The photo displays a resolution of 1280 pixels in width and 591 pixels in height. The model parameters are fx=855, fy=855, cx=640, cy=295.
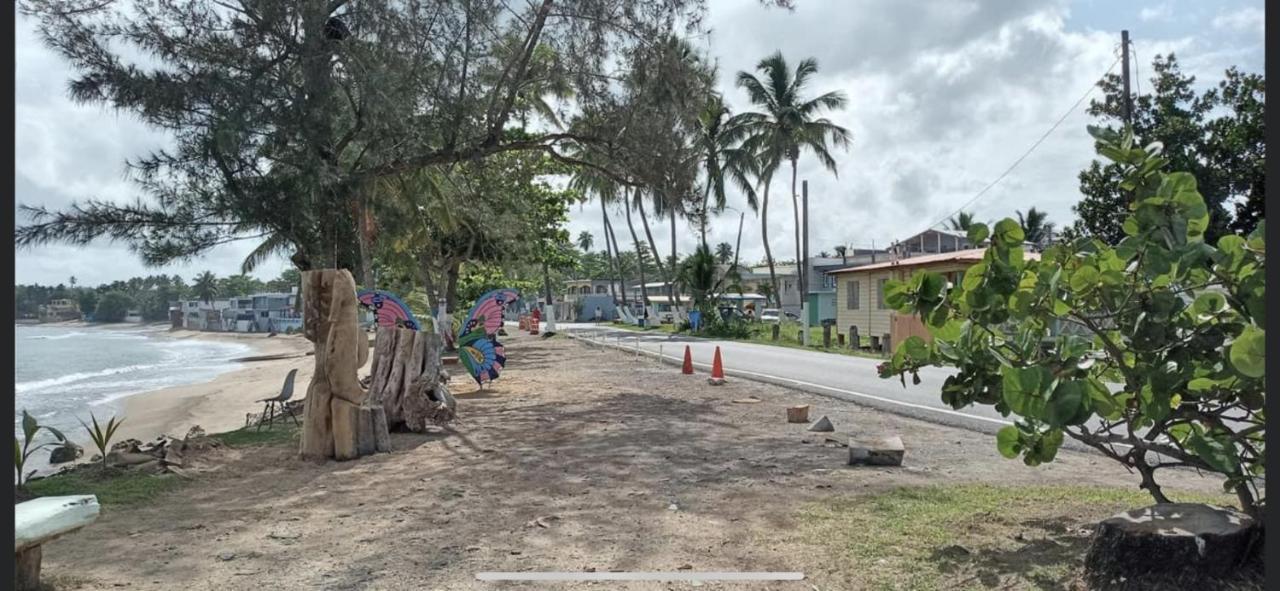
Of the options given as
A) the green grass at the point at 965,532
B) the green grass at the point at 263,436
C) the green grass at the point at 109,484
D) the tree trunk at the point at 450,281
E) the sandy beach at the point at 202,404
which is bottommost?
the sandy beach at the point at 202,404

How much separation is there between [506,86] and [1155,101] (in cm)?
1697

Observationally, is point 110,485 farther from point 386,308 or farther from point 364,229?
point 364,229

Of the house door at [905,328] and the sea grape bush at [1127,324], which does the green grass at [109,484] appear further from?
the house door at [905,328]

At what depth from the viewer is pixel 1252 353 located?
2613mm

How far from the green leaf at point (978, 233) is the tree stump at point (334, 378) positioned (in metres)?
5.95

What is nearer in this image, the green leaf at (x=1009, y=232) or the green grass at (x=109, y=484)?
the green leaf at (x=1009, y=232)

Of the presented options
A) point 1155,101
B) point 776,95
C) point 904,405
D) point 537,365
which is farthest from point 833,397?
point 776,95

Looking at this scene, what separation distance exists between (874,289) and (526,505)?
24.1 metres

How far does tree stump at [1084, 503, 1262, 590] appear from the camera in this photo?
134 inches

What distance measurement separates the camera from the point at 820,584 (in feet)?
13.1

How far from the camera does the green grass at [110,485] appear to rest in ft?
21.1

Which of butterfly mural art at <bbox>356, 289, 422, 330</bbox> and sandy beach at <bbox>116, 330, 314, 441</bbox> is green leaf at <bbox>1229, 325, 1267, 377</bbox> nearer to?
butterfly mural art at <bbox>356, 289, 422, 330</bbox>

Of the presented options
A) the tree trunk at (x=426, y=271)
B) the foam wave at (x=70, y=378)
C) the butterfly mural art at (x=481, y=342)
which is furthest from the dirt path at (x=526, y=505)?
the foam wave at (x=70, y=378)

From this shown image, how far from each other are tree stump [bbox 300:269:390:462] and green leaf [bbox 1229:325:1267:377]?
701 cm
